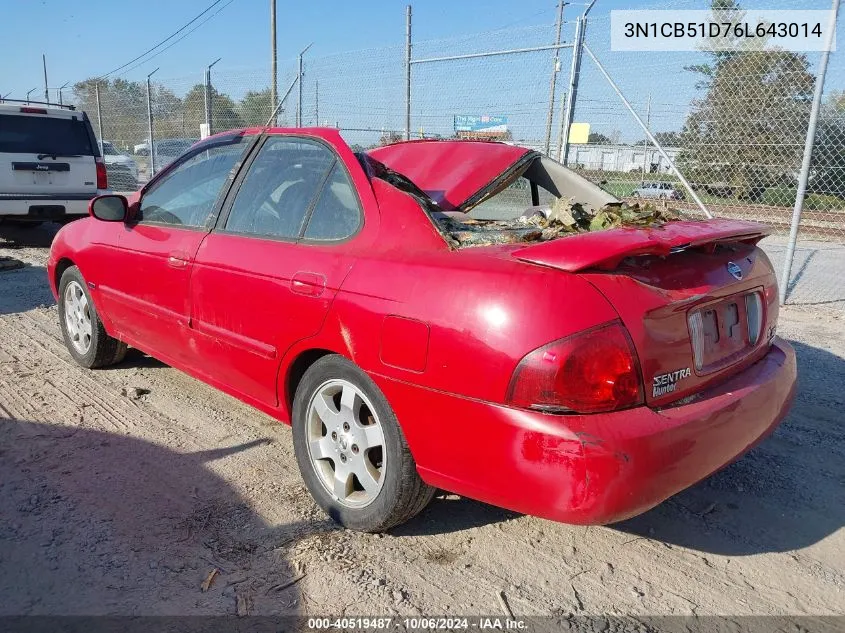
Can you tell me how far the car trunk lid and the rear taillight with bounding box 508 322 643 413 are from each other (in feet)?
0.25

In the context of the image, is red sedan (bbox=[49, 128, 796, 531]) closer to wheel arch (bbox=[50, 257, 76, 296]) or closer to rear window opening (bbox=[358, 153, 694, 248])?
rear window opening (bbox=[358, 153, 694, 248])

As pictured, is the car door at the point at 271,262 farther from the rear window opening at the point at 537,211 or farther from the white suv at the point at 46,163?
the white suv at the point at 46,163

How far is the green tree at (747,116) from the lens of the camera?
29.2ft

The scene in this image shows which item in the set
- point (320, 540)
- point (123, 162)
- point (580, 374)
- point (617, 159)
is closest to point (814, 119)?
point (617, 159)

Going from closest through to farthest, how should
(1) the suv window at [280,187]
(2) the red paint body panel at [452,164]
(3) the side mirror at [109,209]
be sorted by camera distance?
(1) the suv window at [280,187], (2) the red paint body panel at [452,164], (3) the side mirror at [109,209]

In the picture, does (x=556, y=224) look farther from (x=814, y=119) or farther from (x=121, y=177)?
(x=121, y=177)

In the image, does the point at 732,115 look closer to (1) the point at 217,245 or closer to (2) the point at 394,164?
(2) the point at 394,164

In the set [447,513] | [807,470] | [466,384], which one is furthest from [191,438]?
[807,470]

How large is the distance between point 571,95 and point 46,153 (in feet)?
24.1

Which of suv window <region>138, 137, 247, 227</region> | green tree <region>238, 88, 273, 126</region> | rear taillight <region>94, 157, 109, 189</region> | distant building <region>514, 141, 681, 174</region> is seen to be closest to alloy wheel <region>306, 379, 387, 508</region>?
suv window <region>138, 137, 247, 227</region>

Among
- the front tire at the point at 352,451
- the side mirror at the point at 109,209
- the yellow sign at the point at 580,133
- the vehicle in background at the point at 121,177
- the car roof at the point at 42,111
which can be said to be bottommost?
the front tire at the point at 352,451

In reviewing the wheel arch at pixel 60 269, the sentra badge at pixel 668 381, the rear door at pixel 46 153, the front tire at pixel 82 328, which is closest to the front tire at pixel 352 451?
the sentra badge at pixel 668 381

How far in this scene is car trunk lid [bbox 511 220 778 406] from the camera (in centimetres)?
210

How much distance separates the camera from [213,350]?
3322 millimetres
